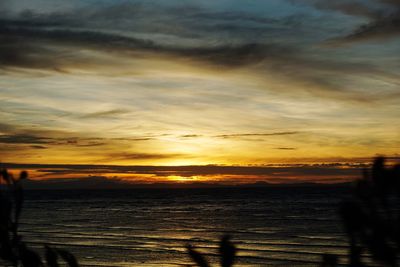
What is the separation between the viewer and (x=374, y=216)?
2.46 metres

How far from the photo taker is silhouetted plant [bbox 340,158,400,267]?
2.32 m

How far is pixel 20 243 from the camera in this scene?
11.6ft

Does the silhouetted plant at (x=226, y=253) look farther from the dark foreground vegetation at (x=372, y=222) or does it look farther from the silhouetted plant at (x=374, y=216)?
the silhouetted plant at (x=374, y=216)

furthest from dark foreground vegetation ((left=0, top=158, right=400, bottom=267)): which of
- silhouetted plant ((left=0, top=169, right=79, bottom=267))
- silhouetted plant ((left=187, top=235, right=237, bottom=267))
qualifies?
silhouetted plant ((left=0, top=169, right=79, bottom=267))

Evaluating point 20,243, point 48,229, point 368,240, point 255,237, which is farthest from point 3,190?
A: point 48,229

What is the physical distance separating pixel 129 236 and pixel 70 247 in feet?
22.9

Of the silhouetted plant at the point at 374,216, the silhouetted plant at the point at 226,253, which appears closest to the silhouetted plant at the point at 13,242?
the silhouetted plant at the point at 226,253

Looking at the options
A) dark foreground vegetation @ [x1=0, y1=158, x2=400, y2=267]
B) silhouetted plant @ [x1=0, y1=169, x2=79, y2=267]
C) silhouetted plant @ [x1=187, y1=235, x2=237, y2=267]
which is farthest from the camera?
silhouetted plant @ [x1=0, y1=169, x2=79, y2=267]

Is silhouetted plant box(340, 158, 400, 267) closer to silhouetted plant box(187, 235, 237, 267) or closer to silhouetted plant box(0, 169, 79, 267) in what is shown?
silhouetted plant box(187, 235, 237, 267)

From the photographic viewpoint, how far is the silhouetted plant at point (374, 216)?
2.32 metres

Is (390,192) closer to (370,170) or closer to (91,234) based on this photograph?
(370,170)

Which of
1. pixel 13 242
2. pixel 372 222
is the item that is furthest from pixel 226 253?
pixel 13 242

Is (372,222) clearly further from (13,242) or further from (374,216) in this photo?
(13,242)

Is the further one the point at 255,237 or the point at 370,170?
the point at 255,237
